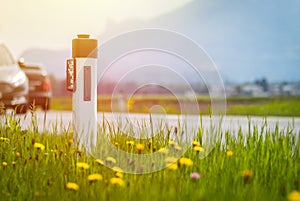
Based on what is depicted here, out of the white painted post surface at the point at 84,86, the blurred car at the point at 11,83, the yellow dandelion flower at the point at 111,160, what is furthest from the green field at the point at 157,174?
the blurred car at the point at 11,83

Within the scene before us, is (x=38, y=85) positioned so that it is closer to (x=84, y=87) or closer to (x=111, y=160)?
(x=84, y=87)

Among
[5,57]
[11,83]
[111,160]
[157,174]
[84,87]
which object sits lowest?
[157,174]

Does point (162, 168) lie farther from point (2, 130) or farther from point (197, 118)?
point (2, 130)

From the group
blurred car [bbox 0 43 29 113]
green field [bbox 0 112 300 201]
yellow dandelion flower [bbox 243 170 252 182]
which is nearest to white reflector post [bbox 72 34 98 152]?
green field [bbox 0 112 300 201]

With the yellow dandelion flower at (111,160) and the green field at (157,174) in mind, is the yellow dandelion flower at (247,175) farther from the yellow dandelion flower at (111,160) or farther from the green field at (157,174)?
the yellow dandelion flower at (111,160)

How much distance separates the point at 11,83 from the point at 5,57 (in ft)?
2.18

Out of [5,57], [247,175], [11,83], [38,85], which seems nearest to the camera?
[247,175]

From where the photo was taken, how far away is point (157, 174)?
4.94m

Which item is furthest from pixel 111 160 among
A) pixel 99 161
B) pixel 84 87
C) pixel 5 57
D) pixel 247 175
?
pixel 5 57

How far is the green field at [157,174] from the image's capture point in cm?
432

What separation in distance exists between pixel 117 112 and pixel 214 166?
1.23 metres

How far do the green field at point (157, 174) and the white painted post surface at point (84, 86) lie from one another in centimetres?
18

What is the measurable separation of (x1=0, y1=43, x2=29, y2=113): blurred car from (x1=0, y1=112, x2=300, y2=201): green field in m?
7.78

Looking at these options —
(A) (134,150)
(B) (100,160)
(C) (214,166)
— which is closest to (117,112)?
(A) (134,150)
